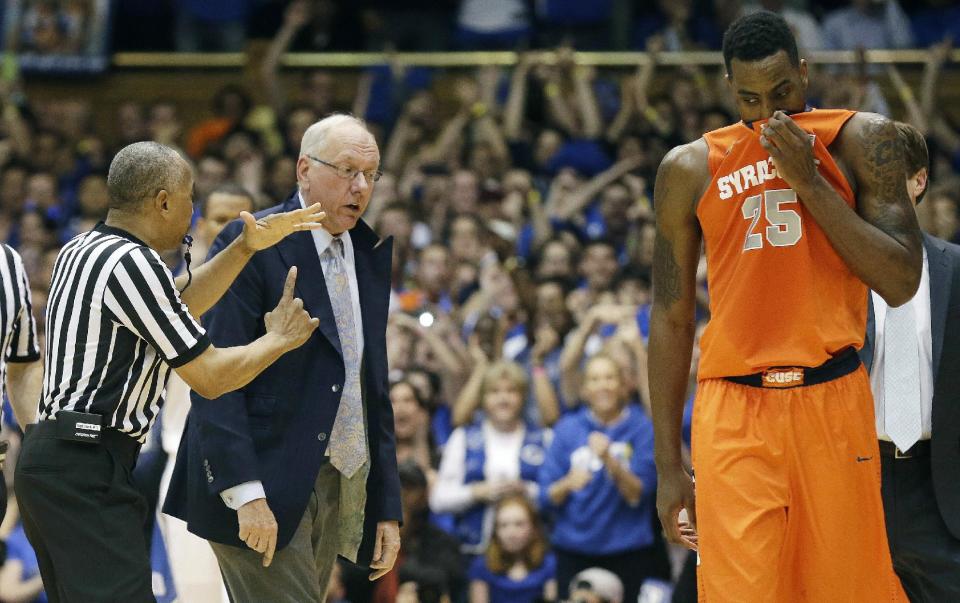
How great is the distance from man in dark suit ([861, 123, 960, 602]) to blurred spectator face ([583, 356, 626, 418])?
8.82 feet

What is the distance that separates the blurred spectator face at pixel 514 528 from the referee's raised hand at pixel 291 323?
3.47 meters

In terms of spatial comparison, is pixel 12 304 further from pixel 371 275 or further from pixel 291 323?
pixel 371 275

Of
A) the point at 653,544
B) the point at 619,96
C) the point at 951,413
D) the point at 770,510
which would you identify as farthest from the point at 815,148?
the point at 619,96

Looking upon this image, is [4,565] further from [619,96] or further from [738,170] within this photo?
[619,96]

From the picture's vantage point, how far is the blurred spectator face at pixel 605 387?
768cm

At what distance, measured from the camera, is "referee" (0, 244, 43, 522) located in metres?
4.69

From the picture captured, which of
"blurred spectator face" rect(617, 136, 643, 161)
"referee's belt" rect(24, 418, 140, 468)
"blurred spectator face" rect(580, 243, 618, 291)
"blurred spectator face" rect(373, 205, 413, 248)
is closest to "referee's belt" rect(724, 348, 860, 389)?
"referee's belt" rect(24, 418, 140, 468)

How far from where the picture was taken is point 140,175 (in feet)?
14.4

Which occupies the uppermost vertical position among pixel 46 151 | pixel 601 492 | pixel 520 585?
pixel 46 151

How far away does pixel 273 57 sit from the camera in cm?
1266

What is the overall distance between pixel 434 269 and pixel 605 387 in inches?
88.6

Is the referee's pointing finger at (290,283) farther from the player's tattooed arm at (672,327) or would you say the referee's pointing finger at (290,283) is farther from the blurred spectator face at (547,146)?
the blurred spectator face at (547,146)

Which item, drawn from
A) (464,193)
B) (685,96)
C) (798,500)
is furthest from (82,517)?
(685,96)

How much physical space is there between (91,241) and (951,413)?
3022mm
